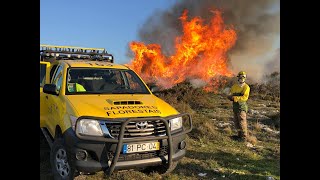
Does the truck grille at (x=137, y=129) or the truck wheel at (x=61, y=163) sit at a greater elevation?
the truck grille at (x=137, y=129)

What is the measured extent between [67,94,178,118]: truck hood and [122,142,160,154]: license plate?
42 cm

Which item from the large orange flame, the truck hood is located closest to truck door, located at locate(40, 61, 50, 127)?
the truck hood

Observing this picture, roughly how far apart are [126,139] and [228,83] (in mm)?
21569

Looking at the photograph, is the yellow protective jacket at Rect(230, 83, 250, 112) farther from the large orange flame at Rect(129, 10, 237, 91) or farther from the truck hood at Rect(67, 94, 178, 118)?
the large orange flame at Rect(129, 10, 237, 91)

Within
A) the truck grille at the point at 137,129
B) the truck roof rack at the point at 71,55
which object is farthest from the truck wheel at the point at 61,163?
the truck roof rack at the point at 71,55

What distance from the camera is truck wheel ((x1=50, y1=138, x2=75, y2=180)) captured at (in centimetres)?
417

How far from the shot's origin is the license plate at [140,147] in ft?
13.3

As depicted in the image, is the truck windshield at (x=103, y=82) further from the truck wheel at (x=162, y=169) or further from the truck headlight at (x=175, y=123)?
the truck wheel at (x=162, y=169)

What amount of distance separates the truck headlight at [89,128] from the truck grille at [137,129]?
14 cm

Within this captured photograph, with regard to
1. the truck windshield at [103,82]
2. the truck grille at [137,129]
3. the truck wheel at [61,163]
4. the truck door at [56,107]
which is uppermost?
the truck windshield at [103,82]

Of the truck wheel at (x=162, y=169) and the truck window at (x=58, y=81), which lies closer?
the truck wheel at (x=162, y=169)

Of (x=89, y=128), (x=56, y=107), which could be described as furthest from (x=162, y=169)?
(x=56, y=107)
